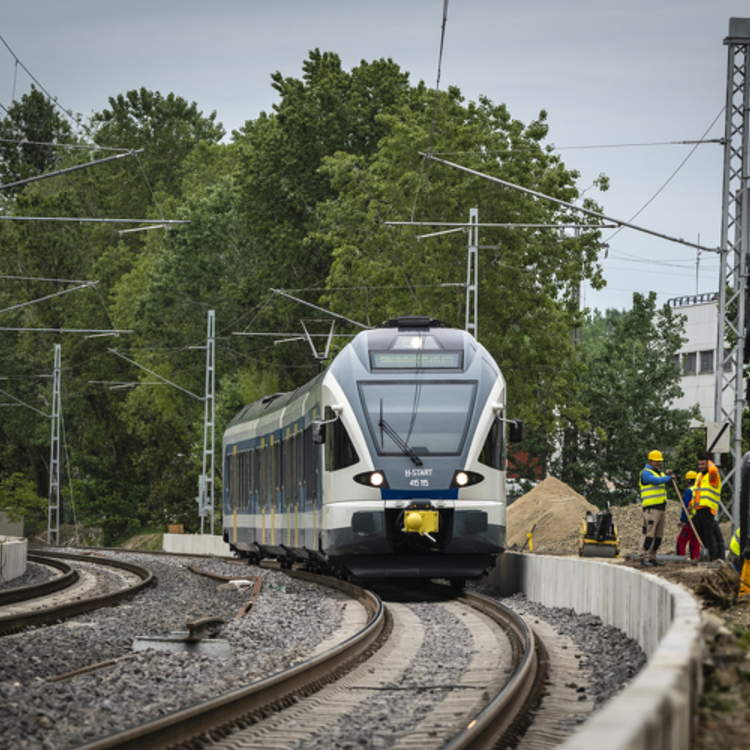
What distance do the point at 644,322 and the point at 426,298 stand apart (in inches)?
771

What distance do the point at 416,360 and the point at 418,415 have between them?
95cm

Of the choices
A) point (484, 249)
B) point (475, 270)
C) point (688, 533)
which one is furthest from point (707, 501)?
point (484, 249)

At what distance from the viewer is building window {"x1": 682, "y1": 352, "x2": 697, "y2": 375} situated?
3103 inches

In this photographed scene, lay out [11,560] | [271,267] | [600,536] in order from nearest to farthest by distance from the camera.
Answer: [600,536] < [11,560] < [271,267]

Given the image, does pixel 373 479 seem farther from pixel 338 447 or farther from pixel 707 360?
pixel 707 360

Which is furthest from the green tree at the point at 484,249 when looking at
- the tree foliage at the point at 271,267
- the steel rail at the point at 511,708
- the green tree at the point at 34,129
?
the green tree at the point at 34,129

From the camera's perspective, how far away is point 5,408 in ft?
277

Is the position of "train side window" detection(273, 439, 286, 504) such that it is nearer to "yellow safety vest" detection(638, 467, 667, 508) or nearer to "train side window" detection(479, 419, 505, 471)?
"yellow safety vest" detection(638, 467, 667, 508)

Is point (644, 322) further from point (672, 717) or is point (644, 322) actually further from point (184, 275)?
point (672, 717)

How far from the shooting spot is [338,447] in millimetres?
19484

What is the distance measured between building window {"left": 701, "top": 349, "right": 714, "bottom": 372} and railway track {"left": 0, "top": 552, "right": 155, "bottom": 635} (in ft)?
155

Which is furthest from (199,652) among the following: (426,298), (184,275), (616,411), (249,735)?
(184,275)

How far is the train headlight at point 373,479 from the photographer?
1909 cm

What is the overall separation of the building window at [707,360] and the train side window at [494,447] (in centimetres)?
5935
